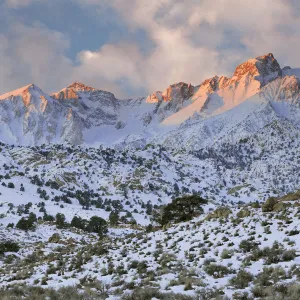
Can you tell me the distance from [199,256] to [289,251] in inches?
212

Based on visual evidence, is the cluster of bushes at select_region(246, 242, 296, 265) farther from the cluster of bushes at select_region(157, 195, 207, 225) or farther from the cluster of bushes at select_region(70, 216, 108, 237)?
the cluster of bushes at select_region(70, 216, 108, 237)

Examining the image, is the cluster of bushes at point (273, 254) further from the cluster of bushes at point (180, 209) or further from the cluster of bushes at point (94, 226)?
the cluster of bushes at point (94, 226)

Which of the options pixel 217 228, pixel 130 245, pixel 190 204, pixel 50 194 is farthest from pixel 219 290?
pixel 50 194

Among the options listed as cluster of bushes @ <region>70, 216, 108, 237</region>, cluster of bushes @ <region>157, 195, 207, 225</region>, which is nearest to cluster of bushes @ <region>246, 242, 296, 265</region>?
cluster of bushes @ <region>157, 195, 207, 225</region>

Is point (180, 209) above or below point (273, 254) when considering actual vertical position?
above

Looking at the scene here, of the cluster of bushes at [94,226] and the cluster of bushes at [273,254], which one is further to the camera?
the cluster of bushes at [94,226]

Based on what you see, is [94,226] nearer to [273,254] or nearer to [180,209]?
[180,209]

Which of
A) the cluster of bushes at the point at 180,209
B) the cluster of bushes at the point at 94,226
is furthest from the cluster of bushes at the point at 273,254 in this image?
the cluster of bushes at the point at 94,226

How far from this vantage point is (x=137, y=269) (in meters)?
18.9

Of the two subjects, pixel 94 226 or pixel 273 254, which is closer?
pixel 273 254

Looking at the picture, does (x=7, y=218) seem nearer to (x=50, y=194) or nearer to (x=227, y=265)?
(x=227, y=265)

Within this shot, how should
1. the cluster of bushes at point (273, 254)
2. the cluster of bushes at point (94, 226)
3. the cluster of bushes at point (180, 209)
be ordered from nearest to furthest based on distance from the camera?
the cluster of bushes at point (273, 254)
the cluster of bushes at point (180, 209)
the cluster of bushes at point (94, 226)

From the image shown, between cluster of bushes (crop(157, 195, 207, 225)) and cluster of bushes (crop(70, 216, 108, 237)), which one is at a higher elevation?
cluster of bushes (crop(70, 216, 108, 237))

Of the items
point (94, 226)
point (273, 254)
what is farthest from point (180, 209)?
point (94, 226)
